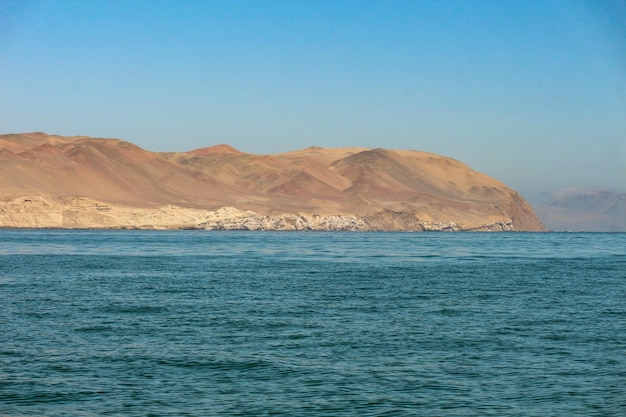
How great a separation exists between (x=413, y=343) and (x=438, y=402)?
296 inches

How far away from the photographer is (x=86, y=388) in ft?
64.8

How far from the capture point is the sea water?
18.8 meters

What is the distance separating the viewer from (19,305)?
3475 cm

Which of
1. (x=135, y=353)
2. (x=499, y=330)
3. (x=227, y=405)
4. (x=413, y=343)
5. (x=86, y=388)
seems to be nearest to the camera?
(x=227, y=405)

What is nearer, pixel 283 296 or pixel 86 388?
pixel 86 388

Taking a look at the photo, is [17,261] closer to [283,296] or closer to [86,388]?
[283,296]

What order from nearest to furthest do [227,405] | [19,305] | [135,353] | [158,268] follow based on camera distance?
1. [227,405]
2. [135,353]
3. [19,305]
4. [158,268]

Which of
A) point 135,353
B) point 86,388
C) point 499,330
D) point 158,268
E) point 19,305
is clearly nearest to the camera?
point 86,388

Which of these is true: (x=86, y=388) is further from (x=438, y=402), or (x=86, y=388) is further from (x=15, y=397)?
(x=438, y=402)

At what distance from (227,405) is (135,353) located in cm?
654

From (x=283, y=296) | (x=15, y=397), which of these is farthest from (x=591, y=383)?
(x=283, y=296)

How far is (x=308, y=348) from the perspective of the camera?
25219 millimetres

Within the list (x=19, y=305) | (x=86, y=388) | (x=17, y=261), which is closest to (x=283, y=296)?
(x=19, y=305)

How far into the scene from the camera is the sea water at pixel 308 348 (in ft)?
61.8
